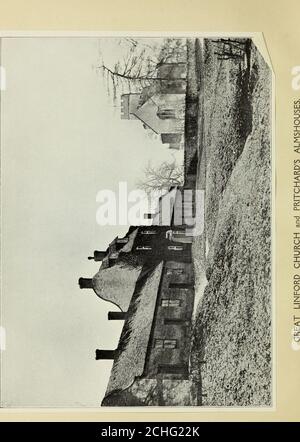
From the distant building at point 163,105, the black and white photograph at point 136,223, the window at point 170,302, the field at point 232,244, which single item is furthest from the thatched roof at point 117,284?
the distant building at point 163,105

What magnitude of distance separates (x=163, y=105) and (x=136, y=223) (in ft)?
1.33

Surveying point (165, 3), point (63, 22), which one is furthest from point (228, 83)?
point (63, 22)

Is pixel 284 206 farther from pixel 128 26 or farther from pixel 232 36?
pixel 128 26

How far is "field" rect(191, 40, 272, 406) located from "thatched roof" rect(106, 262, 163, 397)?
0.53 ft

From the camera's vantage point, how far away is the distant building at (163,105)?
219 cm

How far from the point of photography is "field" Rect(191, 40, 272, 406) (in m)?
2.19

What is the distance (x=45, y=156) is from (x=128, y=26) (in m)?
0.52

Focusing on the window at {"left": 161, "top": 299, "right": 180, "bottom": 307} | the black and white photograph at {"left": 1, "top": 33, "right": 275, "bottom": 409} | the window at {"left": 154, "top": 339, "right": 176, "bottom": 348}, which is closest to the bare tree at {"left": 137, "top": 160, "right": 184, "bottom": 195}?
the black and white photograph at {"left": 1, "top": 33, "right": 275, "bottom": 409}

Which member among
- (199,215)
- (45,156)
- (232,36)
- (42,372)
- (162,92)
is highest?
(232,36)

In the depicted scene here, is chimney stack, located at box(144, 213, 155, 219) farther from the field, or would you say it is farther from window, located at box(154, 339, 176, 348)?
window, located at box(154, 339, 176, 348)

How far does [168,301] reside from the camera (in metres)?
2.18

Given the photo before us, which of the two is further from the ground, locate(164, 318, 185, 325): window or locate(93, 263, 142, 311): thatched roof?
locate(93, 263, 142, 311): thatched roof

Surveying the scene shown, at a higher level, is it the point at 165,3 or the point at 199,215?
the point at 165,3

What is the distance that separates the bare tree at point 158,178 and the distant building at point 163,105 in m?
0.08
